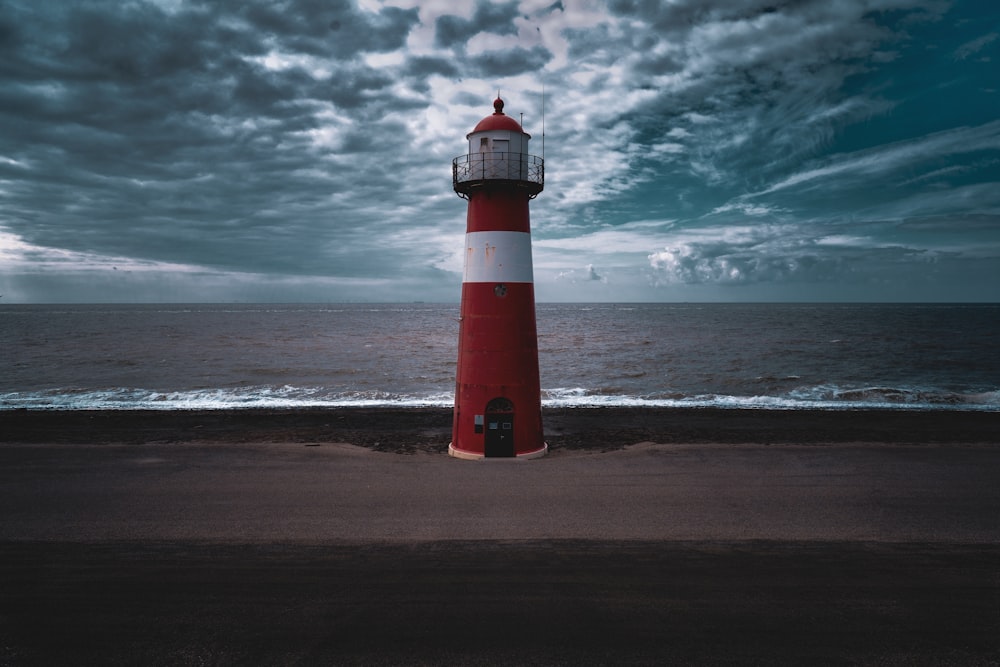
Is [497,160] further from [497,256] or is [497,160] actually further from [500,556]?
[500,556]

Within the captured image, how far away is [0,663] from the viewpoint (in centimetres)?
535

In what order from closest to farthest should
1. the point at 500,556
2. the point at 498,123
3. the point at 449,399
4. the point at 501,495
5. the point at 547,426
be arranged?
the point at 500,556 < the point at 501,495 < the point at 498,123 < the point at 547,426 < the point at 449,399

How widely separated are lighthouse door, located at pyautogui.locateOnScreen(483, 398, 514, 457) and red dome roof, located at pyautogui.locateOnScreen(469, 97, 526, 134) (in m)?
5.70

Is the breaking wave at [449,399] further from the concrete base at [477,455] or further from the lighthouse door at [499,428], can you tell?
the lighthouse door at [499,428]

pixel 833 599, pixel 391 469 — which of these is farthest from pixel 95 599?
pixel 833 599

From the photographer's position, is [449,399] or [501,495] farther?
[449,399]

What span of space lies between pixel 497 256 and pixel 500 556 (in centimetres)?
615

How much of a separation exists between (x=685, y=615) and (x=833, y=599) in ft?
6.16

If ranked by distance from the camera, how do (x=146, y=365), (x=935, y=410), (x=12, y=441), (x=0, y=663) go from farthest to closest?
(x=146, y=365) → (x=935, y=410) → (x=12, y=441) → (x=0, y=663)

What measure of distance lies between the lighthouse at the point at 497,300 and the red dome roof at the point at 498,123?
0.07 ft

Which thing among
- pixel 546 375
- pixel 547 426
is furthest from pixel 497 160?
pixel 546 375

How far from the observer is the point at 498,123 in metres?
11.4

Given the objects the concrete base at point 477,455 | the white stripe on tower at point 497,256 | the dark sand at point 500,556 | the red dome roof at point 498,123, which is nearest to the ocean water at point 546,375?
the concrete base at point 477,455

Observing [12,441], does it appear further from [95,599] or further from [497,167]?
[497,167]
